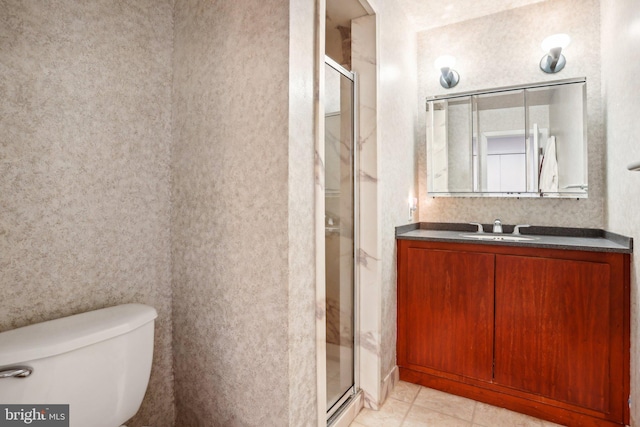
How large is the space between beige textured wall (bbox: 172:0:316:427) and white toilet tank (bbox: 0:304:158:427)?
1.08 ft

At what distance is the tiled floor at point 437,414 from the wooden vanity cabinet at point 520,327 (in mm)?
59

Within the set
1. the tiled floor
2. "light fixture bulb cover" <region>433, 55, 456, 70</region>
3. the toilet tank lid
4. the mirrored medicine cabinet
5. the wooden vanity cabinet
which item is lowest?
the tiled floor

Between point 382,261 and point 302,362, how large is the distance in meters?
0.90

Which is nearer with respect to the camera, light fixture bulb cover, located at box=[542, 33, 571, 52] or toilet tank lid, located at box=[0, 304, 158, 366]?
toilet tank lid, located at box=[0, 304, 158, 366]

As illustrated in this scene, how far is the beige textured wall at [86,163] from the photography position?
1.11 metres

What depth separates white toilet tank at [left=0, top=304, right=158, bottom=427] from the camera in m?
0.92

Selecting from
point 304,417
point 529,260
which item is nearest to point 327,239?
point 304,417

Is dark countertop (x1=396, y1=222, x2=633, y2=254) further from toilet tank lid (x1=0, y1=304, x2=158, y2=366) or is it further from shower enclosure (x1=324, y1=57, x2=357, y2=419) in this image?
toilet tank lid (x1=0, y1=304, x2=158, y2=366)

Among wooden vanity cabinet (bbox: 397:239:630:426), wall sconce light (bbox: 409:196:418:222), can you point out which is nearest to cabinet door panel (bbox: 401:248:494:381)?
wooden vanity cabinet (bbox: 397:239:630:426)

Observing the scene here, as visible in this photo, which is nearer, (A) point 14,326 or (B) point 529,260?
(A) point 14,326

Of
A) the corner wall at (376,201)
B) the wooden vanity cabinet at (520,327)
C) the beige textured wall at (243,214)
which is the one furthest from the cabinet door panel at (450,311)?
the beige textured wall at (243,214)

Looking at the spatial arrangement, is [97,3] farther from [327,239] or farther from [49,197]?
[327,239]

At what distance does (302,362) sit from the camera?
4.28ft

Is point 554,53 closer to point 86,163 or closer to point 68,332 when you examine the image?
point 86,163
